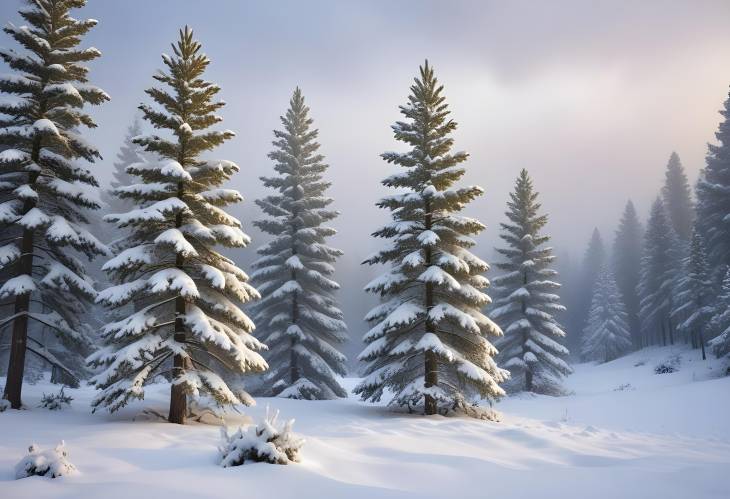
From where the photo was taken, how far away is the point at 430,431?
12445mm

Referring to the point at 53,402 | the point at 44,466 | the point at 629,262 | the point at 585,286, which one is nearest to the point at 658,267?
the point at 629,262

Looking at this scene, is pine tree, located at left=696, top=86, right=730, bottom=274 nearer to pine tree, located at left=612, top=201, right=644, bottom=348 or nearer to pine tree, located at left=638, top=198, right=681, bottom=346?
pine tree, located at left=638, top=198, right=681, bottom=346

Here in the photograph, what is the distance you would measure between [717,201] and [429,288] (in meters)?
34.3

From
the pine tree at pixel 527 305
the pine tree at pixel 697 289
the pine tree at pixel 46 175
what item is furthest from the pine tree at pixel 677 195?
the pine tree at pixel 46 175

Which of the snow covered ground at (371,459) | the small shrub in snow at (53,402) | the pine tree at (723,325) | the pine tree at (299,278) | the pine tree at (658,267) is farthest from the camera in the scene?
the pine tree at (658,267)

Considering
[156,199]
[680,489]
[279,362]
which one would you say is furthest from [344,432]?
[279,362]

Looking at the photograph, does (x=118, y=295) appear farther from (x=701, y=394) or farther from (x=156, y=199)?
(x=701, y=394)

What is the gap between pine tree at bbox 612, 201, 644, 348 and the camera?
5972 cm

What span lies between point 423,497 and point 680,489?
158 inches

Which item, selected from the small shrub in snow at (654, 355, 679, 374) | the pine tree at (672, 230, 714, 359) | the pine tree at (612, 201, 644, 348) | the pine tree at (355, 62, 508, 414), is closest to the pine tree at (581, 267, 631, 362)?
the pine tree at (612, 201, 644, 348)

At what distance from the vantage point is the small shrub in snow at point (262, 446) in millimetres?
7359

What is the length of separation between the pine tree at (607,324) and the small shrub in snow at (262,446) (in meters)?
54.4

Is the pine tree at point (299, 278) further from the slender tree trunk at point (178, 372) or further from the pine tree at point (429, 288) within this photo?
the slender tree trunk at point (178, 372)

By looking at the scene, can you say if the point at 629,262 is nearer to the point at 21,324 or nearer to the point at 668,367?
the point at 668,367
